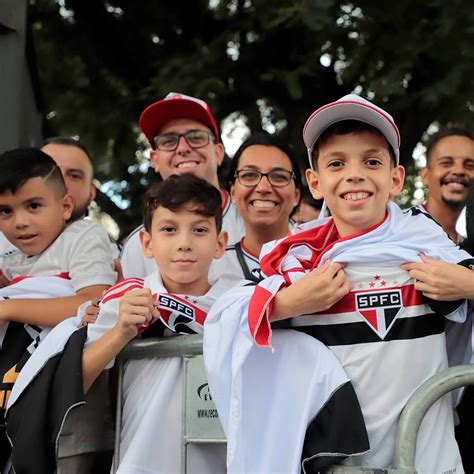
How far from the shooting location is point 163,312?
300 centimetres

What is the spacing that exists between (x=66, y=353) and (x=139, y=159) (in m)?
6.10

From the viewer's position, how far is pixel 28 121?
24.2 feet

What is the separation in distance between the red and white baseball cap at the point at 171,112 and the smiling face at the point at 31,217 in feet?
2.68

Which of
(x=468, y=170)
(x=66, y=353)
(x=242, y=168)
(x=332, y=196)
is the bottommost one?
(x=66, y=353)

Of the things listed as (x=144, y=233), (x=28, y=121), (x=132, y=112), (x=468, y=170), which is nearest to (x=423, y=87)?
(x=468, y=170)

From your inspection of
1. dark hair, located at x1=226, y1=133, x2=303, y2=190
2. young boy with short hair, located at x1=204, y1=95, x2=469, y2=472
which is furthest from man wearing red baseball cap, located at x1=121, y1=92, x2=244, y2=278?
young boy with short hair, located at x1=204, y1=95, x2=469, y2=472

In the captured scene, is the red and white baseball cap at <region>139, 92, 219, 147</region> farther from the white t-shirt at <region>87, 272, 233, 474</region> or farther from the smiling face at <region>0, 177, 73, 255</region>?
the white t-shirt at <region>87, 272, 233, 474</region>

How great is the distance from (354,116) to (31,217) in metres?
1.54

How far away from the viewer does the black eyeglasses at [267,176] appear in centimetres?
392

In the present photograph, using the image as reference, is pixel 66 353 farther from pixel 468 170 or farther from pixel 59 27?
pixel 59 27

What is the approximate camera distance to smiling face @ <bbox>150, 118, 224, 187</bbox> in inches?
164

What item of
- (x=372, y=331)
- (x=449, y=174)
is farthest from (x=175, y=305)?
(x=449, y=174)

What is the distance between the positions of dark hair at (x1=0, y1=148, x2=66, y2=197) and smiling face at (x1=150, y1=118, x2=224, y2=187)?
0.65 m

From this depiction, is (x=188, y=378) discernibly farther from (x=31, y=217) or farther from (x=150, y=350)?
(x=31, y=217)
